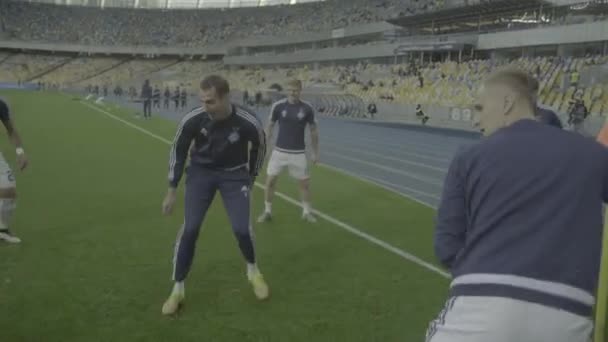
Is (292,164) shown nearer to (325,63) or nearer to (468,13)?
(468,13)

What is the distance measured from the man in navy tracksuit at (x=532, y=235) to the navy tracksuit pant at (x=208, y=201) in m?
3.34

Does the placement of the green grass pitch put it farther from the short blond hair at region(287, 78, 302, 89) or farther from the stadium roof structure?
the stadium roof structure

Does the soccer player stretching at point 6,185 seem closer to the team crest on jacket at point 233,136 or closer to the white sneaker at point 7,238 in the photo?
the white sneaker at point 7,238

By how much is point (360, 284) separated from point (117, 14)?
319ft

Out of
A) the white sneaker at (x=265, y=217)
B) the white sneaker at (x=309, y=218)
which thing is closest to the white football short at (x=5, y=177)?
the white sneaker at (x=265, y=217)

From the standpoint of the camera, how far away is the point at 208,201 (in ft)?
18.0

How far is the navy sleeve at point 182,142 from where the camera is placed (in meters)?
5.24

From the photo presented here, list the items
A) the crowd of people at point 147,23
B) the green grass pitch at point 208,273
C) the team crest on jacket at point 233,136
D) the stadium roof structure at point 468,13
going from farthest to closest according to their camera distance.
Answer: the crowd of people at point 147,23, the stadium roof structure at point 468,13, the team crest on jacket at point 233,136, the green grass pitch at point 208,273

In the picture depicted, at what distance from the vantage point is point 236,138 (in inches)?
213

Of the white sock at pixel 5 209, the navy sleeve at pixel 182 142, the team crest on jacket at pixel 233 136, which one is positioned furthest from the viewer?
the white sock at pixel 5 209

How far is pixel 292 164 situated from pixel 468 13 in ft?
140

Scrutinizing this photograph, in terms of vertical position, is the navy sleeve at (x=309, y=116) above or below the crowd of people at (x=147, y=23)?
below

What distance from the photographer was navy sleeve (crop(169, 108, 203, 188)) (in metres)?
5.24

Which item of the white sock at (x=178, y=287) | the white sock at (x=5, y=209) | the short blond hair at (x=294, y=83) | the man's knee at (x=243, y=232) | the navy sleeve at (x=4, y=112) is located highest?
the short blond hair at (x=294, y=83)
